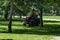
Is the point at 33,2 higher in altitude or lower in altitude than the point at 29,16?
higher

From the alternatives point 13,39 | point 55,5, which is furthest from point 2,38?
point 55,5

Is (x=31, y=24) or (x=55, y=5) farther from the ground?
(x=55, y=5)

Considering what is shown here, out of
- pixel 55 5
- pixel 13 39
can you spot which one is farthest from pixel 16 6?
pixel 13 39

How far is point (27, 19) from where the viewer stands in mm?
26672

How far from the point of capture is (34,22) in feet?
86.6

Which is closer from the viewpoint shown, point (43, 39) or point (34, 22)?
point (43, 39)

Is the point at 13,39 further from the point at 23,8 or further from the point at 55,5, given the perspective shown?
the point at 55,5

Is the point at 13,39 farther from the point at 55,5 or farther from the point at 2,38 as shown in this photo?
the point at 55,5

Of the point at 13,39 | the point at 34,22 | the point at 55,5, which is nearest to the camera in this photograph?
the point at 13,39

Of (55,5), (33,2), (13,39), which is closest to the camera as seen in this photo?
(13,39)

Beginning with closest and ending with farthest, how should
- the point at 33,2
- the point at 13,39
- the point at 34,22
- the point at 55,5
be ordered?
1. the point at 13,39
2. the point at 33,2
3. the point at 55,5
4. the point at 34,22

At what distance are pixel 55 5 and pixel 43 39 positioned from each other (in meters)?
10.2

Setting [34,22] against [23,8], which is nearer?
[23,8]

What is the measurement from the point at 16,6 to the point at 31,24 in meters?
5.30
